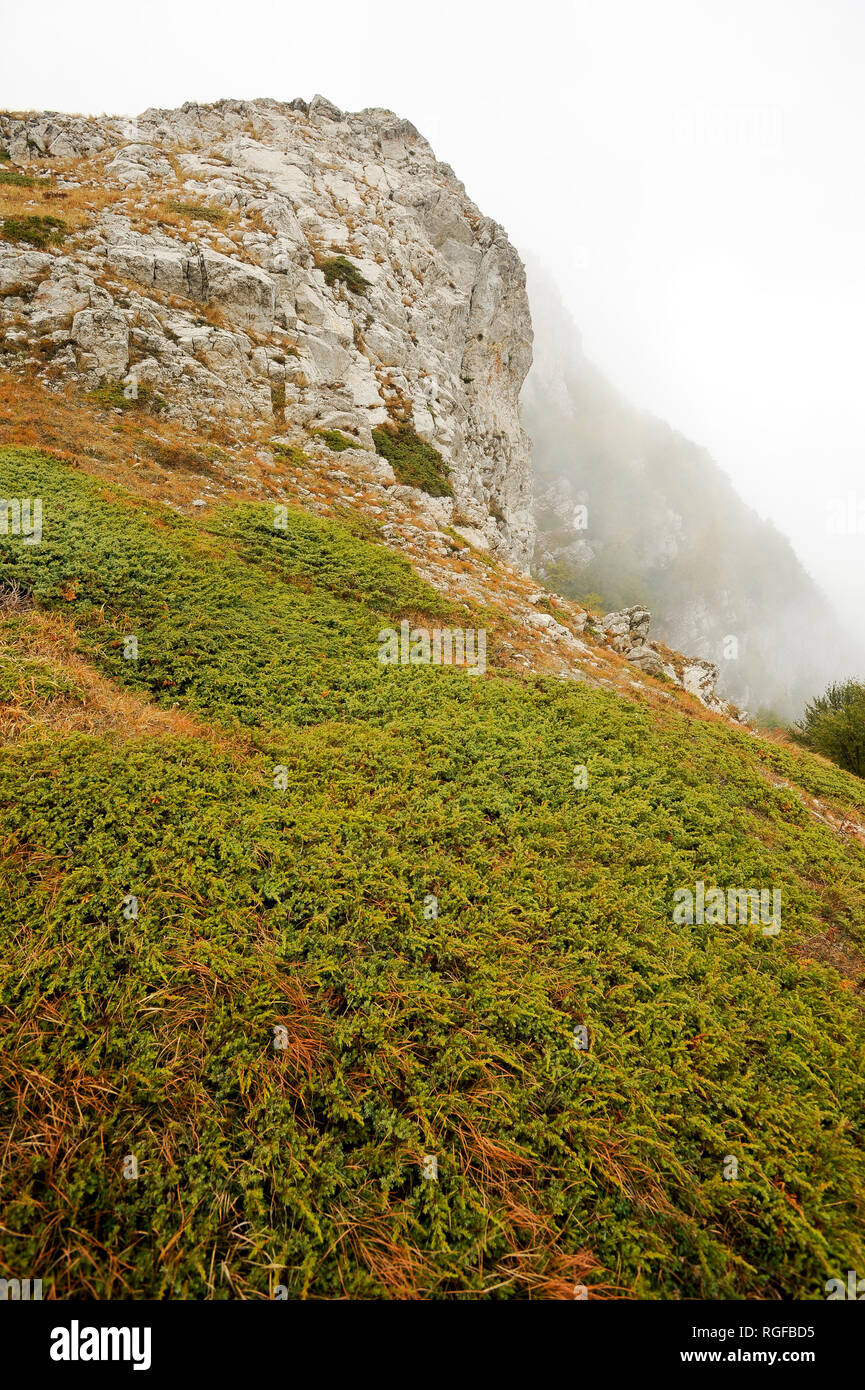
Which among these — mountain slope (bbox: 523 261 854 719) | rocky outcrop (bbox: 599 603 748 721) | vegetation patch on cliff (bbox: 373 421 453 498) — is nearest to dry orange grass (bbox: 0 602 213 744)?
rocky outcrop (bbox: 599 603 748 721)

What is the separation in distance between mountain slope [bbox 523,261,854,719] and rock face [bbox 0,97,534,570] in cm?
6240

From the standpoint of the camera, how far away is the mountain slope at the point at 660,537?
115 meters

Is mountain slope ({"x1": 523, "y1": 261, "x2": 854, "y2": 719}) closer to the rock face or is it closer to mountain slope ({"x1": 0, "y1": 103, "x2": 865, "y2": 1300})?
the rock face

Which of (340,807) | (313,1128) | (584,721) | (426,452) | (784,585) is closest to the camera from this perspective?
(313,1128)

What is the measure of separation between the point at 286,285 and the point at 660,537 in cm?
11767

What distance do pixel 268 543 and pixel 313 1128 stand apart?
12.7 metres

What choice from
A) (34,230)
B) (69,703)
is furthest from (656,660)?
(34,230)

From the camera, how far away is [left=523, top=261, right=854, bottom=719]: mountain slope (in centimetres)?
11481

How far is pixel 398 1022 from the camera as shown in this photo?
171 inches

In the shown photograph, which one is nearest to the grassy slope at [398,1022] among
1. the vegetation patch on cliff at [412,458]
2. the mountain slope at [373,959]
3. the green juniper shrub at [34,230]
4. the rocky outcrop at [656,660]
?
the mountain slope at [373,959]

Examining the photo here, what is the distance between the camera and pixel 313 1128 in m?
3.74

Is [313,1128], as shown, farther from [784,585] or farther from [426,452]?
[784,585]

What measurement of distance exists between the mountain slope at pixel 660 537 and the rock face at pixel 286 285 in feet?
205
